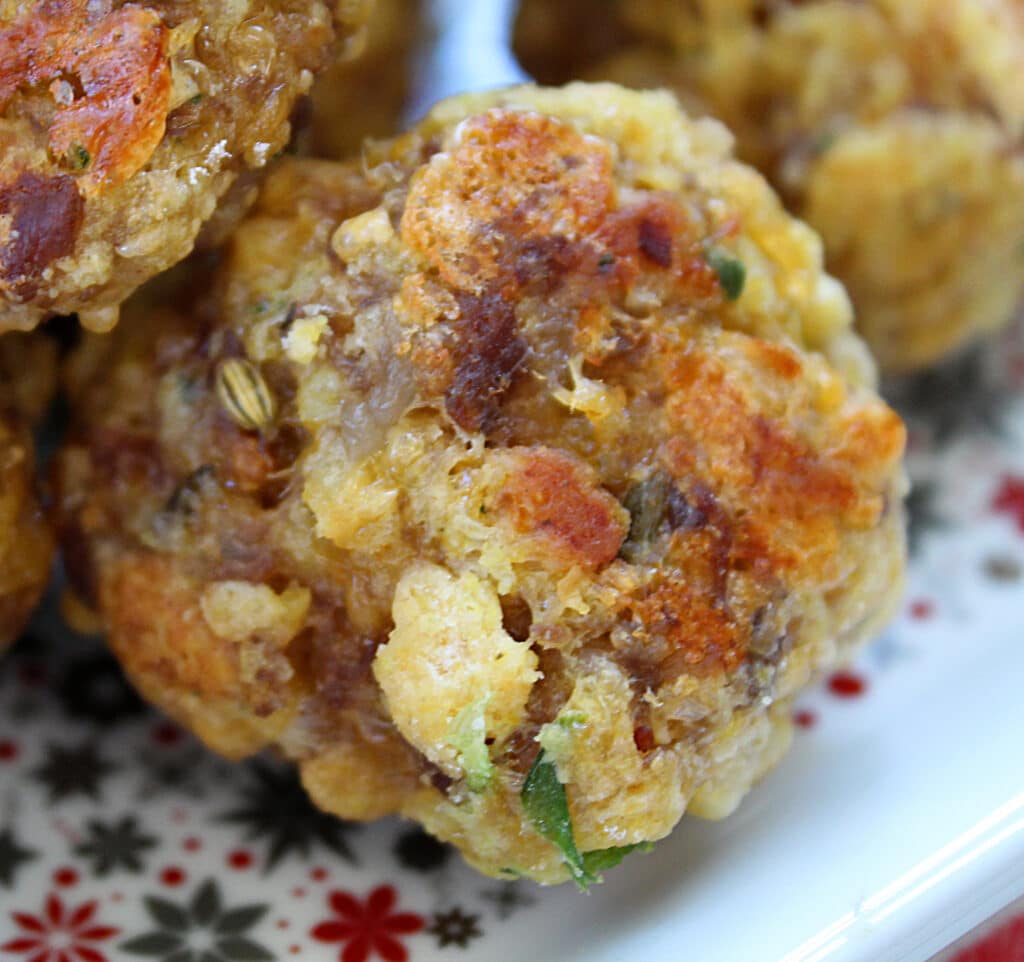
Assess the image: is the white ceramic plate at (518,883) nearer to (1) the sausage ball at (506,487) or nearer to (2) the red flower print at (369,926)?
(2) the red flower print at (369,926)

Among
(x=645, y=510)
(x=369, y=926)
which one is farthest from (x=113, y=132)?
(x=369, y=926)

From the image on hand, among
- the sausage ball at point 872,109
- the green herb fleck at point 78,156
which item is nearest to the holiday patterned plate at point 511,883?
the sausage ball at point 872,109

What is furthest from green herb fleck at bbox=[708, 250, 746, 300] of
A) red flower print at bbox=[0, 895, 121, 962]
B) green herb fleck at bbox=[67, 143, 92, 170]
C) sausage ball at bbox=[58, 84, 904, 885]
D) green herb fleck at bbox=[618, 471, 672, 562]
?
red flower print at bbox=[0, 895, 121, 962]

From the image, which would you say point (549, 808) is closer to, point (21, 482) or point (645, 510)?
point (645, 510)

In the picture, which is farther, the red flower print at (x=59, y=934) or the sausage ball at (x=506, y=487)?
the red flower print at (x=59, y=934)

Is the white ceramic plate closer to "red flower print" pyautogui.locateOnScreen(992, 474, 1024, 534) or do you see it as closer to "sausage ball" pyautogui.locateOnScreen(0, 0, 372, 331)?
"red flower print" pyautogui.locateOnScreen(992, 474, 1024, 534)

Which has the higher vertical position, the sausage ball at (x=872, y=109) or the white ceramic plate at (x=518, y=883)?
the sausage ball at (x=872, y=109)

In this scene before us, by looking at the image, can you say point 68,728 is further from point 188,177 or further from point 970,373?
point 970,373
